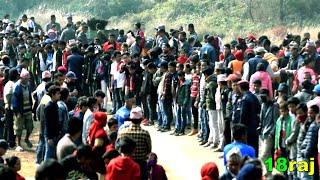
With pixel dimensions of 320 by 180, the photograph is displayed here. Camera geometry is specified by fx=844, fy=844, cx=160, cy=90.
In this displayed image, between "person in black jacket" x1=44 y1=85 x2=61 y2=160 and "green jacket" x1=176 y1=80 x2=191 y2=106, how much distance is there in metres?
4.52

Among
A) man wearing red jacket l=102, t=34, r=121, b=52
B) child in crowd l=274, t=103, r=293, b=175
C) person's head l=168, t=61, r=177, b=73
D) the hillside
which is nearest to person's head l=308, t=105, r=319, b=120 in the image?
child in crowd l=274, t=103, r=293, b=175

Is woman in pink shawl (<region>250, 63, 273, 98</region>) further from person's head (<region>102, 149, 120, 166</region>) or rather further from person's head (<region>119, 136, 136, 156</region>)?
person's head (<region>119, 136, 136, 156</region>)

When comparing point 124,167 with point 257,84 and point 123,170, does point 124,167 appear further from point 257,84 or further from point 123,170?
point 257,84

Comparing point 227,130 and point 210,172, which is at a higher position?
point 210,172

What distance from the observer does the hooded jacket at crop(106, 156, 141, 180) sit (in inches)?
418

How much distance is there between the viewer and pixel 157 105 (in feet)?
71.4

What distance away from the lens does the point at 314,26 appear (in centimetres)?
4138

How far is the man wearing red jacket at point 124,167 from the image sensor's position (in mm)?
Result: 10625

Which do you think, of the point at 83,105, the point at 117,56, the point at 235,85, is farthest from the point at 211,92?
the point at 117,56

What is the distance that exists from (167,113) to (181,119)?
0.62 metres

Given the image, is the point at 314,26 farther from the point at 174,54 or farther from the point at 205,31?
the point at 174,54

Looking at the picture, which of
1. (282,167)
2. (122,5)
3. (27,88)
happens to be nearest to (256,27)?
(122,5)

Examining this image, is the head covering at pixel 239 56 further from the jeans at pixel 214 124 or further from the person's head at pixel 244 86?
the person's head at pixel 244 86

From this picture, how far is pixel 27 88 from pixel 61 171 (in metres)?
8.93
